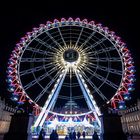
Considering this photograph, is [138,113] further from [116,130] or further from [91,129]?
[116,130]

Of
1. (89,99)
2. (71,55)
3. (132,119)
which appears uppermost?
(71,55)

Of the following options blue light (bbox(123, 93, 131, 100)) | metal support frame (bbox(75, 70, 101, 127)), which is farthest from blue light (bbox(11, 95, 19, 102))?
blue light (bbox(123, 93, 131, 100))

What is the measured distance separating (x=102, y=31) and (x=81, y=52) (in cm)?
408

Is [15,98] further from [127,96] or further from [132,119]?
[132,119]

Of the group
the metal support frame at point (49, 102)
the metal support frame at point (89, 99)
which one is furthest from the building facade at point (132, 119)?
the metal support frame at point (49, 102)

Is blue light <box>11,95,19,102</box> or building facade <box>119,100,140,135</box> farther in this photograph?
building facade <box>119,100,140,135</box>

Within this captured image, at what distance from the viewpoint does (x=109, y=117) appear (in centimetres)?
1370

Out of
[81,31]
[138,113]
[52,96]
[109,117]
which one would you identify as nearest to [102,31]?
[81,31]

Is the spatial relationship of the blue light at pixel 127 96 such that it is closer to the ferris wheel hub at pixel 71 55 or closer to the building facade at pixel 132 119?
the ferris wheel hub at pixel 71 55

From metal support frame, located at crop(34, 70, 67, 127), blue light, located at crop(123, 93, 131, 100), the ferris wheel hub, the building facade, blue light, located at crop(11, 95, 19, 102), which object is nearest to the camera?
blue light, located at crop(11, 95, 19, 102)

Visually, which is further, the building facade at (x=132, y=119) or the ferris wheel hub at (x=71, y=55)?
the building facade at (x=132, y=119)

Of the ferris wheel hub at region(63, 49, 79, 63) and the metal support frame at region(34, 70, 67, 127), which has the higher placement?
the ferris wheel hub at region(63, 49, 79, 63)

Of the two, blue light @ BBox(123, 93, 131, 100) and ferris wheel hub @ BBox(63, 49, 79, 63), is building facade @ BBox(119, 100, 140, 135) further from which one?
ferris wheel hub @ BBox(63, 49, 79, 63)

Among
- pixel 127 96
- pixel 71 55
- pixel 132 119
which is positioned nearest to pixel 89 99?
pixel 127 96
